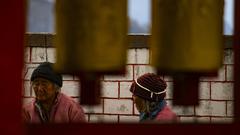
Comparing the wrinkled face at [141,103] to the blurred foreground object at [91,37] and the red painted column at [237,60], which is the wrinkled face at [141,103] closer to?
the red painted column at [237,60]

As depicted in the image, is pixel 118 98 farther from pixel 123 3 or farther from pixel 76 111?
pixel 123 3

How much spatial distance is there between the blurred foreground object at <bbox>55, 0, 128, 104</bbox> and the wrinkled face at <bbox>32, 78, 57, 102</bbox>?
292 cm

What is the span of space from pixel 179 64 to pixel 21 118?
1.09 feet

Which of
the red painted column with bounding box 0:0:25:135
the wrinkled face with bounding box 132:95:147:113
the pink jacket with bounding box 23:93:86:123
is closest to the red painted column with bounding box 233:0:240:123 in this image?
the red painted column with bounding box 0:0:25:135

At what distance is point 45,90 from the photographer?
4.19 metres

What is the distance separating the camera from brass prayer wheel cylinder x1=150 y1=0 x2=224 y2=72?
1.27 metres

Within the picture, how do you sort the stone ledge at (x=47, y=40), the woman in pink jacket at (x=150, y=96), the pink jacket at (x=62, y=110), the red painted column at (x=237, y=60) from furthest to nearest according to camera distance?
the stone ledge at (x=47, y=40), the pink jacket at (x=62, y=110), the woman in pink jacket at (x=150, y=96), the red painted column at (x=237, y=60)

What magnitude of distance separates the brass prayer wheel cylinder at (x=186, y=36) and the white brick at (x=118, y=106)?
12.7 feet

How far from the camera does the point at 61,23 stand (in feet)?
4.19

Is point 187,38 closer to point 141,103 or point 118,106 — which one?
point 141,103

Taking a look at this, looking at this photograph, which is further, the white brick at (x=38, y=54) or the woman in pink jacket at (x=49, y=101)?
the white brick at (x=38, y=54)

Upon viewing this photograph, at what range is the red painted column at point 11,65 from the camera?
4.11 feet

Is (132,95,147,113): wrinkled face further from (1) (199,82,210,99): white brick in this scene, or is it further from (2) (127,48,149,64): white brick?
(1) (199,82,210,99): white brick

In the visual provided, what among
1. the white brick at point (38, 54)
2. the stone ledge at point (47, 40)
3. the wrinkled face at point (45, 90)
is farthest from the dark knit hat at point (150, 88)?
the white brick at point (38, 54)
